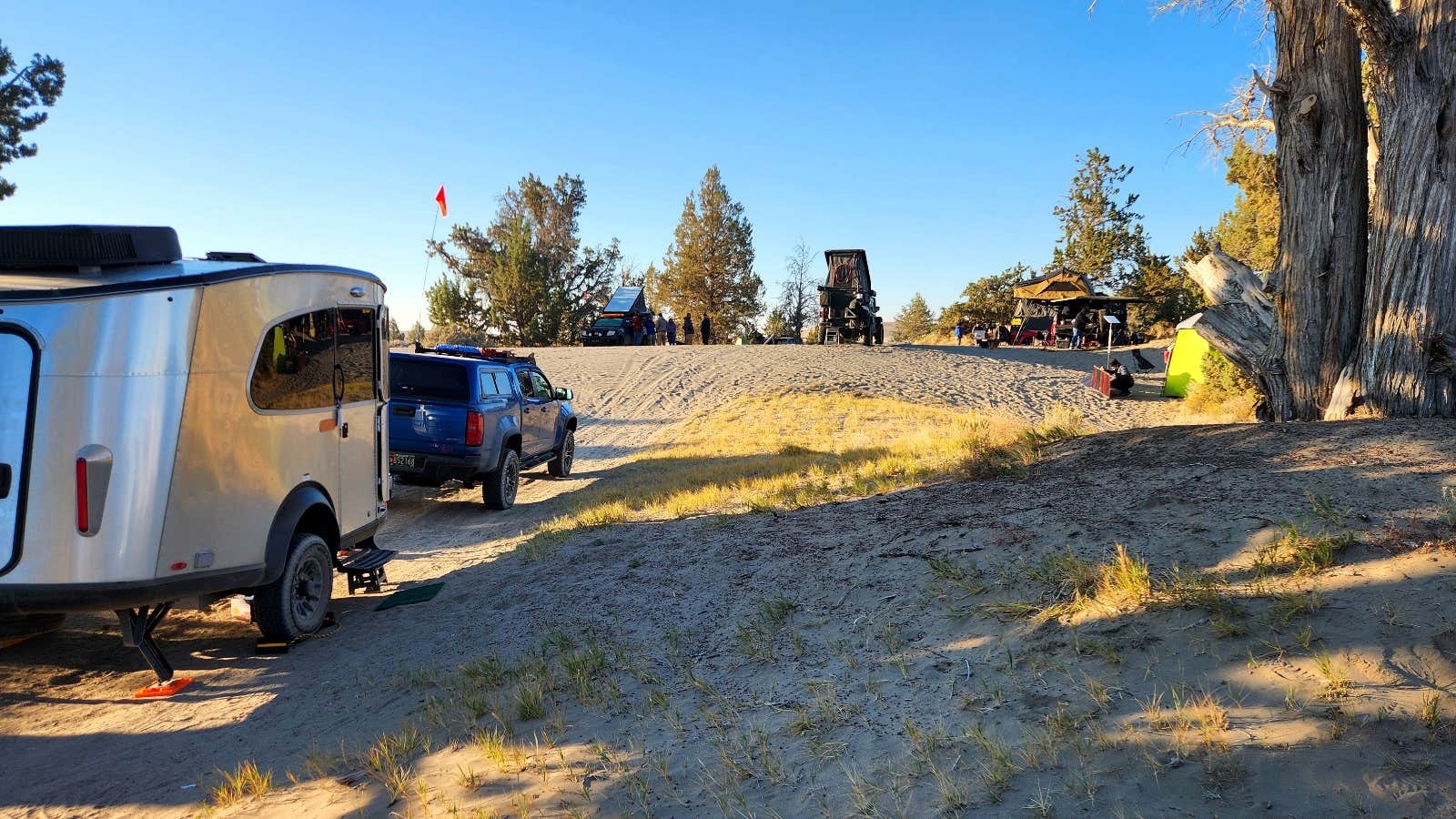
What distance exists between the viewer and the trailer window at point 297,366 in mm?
5328

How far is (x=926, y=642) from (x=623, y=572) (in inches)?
121

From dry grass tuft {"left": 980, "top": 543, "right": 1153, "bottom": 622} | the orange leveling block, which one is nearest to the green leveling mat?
the orange leveling block

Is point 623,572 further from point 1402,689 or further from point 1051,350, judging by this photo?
point 1051,350

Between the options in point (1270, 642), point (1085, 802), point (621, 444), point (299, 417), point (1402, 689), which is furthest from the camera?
point (621, 444)

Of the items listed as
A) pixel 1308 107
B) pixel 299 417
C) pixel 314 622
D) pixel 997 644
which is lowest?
pixel 314 622

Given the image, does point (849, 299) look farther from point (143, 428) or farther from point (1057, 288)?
point (143, 428)

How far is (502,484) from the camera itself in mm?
11344

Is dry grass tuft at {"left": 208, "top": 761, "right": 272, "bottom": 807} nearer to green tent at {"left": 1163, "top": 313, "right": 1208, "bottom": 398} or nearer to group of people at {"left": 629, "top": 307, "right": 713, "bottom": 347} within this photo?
green tent at {"left": 1163, "top": 313, "right": 1208, "bottom": 398}

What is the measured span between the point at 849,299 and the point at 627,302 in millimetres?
11970

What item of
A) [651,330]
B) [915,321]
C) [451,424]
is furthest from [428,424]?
[915,321]

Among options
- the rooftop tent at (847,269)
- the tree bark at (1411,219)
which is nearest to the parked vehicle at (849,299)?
the rooftop tent at (847,269)

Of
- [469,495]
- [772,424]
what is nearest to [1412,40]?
[469,495]

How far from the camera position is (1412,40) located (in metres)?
6.86

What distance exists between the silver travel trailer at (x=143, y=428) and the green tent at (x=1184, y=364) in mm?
21023
